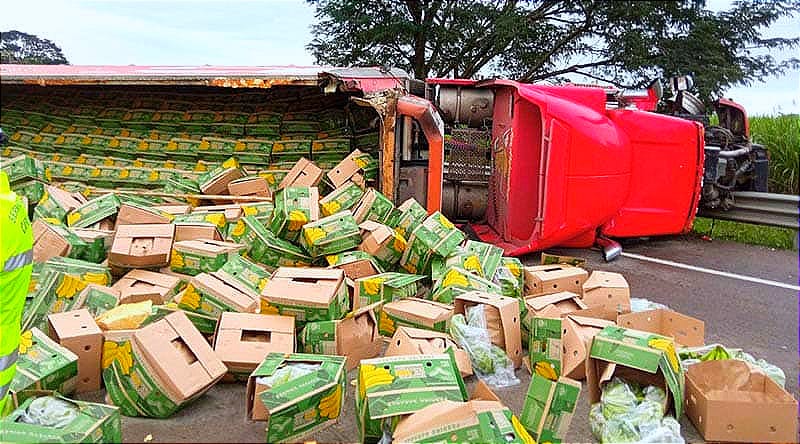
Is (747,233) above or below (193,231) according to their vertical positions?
below

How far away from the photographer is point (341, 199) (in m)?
5.24

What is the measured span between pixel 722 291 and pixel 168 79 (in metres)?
5.25

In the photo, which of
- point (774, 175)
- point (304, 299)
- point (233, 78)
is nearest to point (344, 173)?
point (233, 78)

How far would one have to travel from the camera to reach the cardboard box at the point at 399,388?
239 centimetres

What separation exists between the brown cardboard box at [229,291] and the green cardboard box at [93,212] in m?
1.81

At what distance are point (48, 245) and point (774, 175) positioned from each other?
28.7 feet

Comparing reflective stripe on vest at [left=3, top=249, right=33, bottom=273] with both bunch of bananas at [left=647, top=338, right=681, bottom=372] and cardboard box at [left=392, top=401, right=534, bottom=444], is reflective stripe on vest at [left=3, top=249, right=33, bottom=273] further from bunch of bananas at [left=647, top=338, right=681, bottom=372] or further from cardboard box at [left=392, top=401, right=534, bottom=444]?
bunch of bananas at [left=647, top=338, right=681, bottom=372]

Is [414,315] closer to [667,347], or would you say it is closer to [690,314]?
[667,347]

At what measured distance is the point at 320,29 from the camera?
→ 37.1 feet

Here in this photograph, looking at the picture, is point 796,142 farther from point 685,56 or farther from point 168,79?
point 168,79

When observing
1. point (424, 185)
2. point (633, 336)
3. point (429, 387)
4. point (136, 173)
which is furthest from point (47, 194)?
point (633, 336)

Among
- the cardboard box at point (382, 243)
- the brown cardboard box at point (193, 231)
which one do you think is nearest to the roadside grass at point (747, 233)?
the cardboard box at point (382, 243)

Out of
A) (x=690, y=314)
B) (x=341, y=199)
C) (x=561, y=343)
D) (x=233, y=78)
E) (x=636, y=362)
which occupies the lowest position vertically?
(x=690, y=314)

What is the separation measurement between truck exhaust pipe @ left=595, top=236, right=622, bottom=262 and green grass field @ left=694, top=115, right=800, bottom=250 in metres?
2.08
